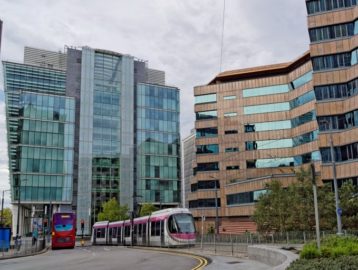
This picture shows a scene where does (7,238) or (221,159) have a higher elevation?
(221,159)

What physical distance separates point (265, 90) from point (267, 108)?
124 inches

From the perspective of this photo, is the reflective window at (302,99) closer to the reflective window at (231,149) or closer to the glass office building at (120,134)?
the reflective window at (231,149)

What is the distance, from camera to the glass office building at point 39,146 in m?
93.6

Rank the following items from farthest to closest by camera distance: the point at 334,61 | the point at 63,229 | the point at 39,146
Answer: the point at 39,146 → the point at 334,61 → the point at 63,229

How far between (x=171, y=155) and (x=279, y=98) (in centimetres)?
5007

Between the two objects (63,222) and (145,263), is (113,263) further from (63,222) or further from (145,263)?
(63,222)

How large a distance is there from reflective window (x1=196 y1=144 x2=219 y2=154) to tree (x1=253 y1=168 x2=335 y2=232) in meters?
32.0

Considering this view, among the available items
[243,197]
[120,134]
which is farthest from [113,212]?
[243,197]

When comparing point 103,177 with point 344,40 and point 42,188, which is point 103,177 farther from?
point 344,40

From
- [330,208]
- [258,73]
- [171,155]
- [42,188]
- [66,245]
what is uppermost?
[258,73]

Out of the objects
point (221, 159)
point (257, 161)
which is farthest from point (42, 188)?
point (257, 161)

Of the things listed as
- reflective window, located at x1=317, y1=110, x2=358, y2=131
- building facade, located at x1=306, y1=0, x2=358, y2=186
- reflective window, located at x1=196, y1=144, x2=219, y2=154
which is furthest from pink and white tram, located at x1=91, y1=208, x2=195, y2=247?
reflective window, located at x1=196, y1=144, x2=219, y2=154

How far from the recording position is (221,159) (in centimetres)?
7394

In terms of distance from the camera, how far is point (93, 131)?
106 m
